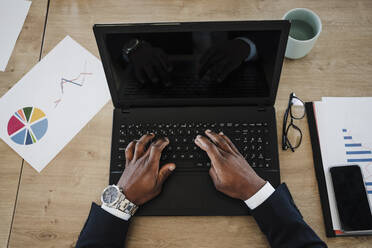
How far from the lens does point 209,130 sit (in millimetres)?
839

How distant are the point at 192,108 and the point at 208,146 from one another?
135mm

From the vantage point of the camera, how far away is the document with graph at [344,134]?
811 millimetres

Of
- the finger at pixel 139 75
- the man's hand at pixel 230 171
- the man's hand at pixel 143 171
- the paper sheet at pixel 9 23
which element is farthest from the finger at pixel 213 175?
the paper sheet at pixel 9 23

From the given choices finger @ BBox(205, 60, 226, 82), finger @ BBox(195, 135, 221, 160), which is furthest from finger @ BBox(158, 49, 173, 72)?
finger @ BBox(195, 135, 221, 160)

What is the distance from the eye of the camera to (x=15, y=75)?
3.17ft

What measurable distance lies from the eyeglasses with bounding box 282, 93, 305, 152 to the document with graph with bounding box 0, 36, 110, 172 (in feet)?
1.81

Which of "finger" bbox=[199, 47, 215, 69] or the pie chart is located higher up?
"finger" bbox=[199, 47, 215, 69]

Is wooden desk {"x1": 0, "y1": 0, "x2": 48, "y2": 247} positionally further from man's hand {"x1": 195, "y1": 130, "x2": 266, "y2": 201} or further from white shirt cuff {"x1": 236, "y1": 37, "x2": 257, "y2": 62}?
white shirt cuff {"x1": 236, "y1": 37, "x2": 257, "y2": 62}

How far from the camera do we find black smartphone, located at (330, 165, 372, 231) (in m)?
0.74

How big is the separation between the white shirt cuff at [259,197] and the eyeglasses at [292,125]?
5.9 inches

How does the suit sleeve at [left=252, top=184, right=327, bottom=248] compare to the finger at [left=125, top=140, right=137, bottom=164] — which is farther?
the finger at [left=125, top=140, right=137, bottom=164]

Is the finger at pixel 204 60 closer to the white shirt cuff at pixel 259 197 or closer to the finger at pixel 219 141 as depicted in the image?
the finger at pixel 219 141

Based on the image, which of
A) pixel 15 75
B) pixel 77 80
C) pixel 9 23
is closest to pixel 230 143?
pixel 77 80

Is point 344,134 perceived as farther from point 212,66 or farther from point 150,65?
point 150,65
